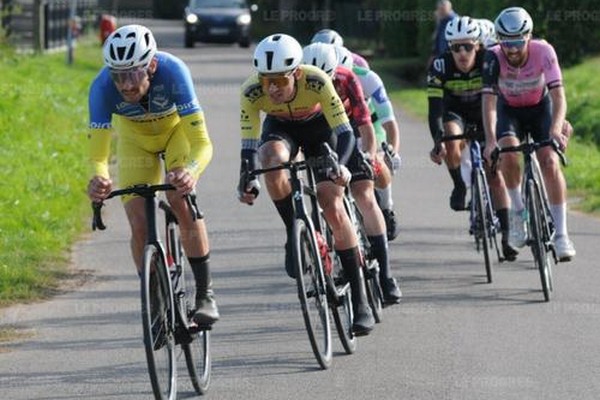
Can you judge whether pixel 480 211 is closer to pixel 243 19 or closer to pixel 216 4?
pixel 243 19

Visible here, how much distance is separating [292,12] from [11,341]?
4712 centimetres

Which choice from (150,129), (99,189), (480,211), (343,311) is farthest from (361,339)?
(480,211)

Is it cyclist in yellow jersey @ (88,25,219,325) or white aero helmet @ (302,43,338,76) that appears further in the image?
white aero helmet @ (302,43,338,76)

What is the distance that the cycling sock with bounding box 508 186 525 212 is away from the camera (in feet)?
42.1

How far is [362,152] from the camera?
10547mm

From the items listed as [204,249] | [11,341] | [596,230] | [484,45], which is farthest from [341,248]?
[596,230]

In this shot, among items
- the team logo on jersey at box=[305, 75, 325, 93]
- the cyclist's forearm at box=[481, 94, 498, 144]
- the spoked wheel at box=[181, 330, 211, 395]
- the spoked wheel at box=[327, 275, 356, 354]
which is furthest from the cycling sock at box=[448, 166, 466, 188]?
the spoked wheel at box=[181, 330, 211, 395]

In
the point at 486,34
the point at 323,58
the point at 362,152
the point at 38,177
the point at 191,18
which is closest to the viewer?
the point at 362,152

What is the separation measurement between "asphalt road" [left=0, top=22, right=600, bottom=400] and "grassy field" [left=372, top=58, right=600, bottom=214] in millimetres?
2085

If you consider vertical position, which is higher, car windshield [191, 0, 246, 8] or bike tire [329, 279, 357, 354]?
bike tire [329, 279, 357, 354]

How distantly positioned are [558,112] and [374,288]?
2.08m

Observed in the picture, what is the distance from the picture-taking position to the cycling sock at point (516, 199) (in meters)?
12.8

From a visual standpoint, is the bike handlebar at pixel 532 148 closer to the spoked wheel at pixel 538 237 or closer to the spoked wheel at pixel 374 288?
the spoked wheel at pixel 538 237

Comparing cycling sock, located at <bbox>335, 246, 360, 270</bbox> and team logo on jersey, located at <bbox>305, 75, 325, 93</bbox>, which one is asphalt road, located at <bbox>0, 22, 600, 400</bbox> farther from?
team logo on jersey, located at <bbox>305, 75, 325, 93</bbox>
